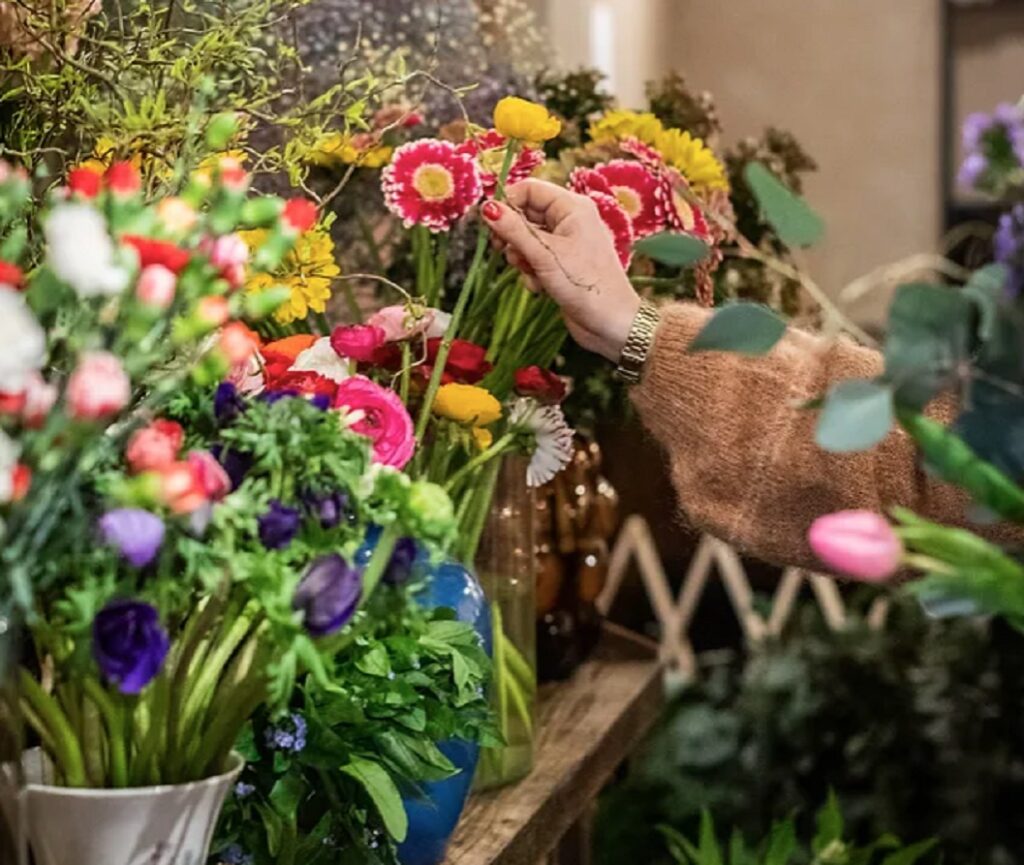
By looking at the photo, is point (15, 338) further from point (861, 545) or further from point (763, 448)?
point (763, 448)

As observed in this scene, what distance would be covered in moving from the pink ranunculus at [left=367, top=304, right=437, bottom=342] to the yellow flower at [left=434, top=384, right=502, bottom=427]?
0.13 ft

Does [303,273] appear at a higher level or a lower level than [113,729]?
higher

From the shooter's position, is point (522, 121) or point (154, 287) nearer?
point (154, 287)

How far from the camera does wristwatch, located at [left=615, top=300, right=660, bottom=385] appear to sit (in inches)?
38.8

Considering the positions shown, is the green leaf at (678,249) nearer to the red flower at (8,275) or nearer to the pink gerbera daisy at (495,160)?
the red flower at (8,275)

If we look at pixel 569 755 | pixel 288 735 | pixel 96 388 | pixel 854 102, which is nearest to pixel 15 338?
pixel 96 388

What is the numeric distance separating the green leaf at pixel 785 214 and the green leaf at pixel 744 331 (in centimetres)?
3

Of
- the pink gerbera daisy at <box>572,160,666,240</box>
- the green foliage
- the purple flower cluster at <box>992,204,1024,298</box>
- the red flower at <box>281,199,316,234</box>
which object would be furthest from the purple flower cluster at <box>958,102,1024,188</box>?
the green foliage

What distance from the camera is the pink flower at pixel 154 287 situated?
1.54ft

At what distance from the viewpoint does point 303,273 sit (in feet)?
2.80

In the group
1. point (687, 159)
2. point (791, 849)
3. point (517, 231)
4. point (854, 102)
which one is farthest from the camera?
point (854, 102)

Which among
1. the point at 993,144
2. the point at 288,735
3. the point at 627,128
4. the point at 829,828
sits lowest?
the point at 829,828

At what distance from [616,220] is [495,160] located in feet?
0.28

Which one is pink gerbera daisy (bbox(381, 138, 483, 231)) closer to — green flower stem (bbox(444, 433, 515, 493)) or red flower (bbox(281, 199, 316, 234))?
green flower stem (bbox(444, 433, 515, 493))
